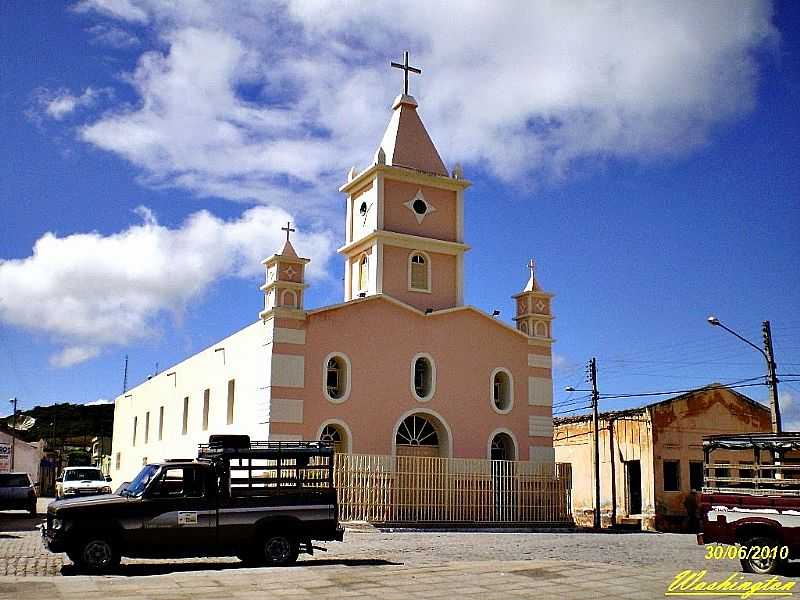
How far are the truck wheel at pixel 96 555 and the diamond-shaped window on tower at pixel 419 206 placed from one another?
1882 cm

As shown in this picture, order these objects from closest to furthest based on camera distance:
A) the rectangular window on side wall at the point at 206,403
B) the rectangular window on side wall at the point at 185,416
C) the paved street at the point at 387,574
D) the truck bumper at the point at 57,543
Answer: the paved street at the point at 387,574
the truck bumper at the point at 57,543
the rectangular window on side wall at the point at 206,403
the rectangular window on side wall at the point at 185,416

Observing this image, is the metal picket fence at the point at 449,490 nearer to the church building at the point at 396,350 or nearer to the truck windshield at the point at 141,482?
the church building at the point at 396,350

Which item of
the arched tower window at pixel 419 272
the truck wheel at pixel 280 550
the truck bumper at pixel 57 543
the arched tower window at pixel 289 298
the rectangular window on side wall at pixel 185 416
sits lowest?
the truck wheel at pixel 280 550

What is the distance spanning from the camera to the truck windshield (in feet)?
44.7

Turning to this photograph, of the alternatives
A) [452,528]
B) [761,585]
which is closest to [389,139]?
[452,528]

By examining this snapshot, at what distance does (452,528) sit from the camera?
974 inches

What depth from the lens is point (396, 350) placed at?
90.3 feet

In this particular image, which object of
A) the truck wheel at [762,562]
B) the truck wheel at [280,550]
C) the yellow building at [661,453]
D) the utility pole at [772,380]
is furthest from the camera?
the yellow building at [661,453]

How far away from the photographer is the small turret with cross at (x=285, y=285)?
25922mm

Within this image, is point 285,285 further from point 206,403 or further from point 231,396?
point 206,403

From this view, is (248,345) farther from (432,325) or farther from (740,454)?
(740,454)

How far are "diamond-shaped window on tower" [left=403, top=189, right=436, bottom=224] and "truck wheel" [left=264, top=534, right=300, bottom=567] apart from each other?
690 inches

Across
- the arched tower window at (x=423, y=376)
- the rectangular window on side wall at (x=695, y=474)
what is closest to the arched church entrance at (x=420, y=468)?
the arched tower window at (x=423, y=376)

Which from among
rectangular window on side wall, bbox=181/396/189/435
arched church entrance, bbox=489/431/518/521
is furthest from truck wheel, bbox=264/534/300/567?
rectangular window on side wall, bbox=181/396/189/435
